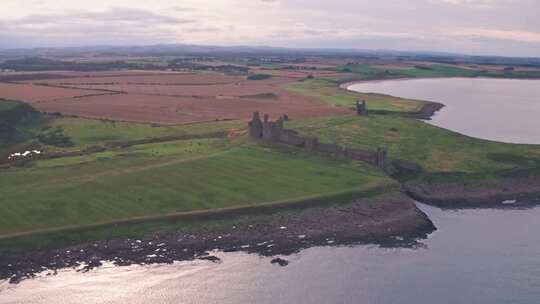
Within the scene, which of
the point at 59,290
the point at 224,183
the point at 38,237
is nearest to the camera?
the point at 59,290

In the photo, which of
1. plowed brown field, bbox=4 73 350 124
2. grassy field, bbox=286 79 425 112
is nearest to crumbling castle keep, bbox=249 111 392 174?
plowed brown field, bbox=4 73 350 124

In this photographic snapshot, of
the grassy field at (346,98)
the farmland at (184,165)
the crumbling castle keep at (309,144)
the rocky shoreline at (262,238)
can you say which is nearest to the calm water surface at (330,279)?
the rocky shoreline at (262,238)

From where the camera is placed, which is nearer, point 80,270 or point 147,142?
point 80,270

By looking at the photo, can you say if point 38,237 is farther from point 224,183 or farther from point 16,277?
point 224,183

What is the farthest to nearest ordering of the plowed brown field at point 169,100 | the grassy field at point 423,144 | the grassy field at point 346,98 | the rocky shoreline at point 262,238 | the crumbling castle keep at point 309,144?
the grassy field at point 346,98
the plowed brown field at point 169,100
the grassy field at point 423,144
the crumbling castle keep at point 309,144
the rocky shoreline at point 262,238

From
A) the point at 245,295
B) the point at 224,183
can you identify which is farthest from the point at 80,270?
the point at 224,183

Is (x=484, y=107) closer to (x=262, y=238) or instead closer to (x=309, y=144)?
(x=309, y=144)

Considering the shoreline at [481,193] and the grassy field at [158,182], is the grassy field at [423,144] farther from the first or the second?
the grassy field at [158,182]

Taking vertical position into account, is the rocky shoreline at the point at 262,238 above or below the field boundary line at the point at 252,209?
below
